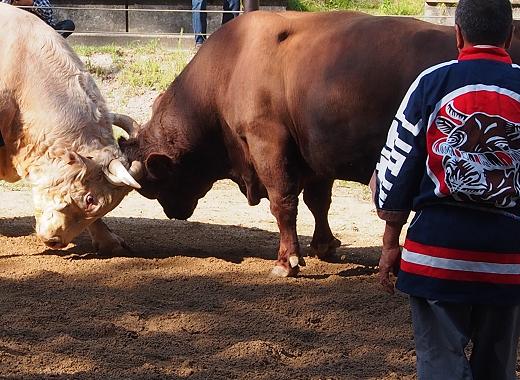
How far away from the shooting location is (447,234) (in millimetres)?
3281

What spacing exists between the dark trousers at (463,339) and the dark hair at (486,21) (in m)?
0.93

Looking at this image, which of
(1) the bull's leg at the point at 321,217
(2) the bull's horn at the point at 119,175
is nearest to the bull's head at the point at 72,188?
(2) the bull's horn at the point at 119,175

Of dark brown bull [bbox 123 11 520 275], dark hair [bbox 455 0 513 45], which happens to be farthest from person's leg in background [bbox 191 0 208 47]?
dark hair [bbox 455 0 513 45]

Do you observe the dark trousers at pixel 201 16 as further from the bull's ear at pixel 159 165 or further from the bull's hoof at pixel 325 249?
the bull's hoof at pixel 325 249

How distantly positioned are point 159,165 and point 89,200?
61 cm

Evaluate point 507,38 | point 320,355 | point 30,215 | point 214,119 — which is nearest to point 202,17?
point 30,215

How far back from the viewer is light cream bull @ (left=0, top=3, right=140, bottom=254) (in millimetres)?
6535

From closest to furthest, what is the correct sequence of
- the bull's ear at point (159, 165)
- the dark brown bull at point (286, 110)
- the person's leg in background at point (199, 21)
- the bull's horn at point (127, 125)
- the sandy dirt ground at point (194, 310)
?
1. the sandy dirt ground at point (194, 310)
2. the dark brown bull at point (286, 110)
3. the bull's ear at point (159, 165)
4. the bull's horn at point (127, 125)
5. the person's leg in background at point (199, 21)

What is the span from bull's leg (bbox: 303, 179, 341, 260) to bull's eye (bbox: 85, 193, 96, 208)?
1514 mm

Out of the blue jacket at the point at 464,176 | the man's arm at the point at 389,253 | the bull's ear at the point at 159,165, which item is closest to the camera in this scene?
the blue jacket at the point at 464,176

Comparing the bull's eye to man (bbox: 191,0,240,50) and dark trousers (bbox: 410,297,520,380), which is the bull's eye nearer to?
dark trousers (bbox: 410,297,520,380)

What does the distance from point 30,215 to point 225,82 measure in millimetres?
2580

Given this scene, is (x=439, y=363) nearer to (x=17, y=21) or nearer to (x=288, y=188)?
(x=288, y=188)

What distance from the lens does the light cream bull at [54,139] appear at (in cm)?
654
